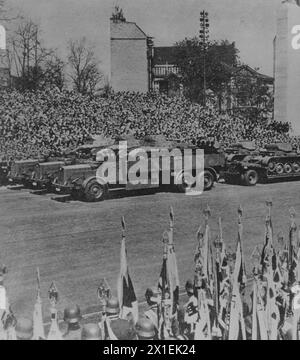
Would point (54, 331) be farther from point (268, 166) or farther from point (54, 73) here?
point (268, 166)

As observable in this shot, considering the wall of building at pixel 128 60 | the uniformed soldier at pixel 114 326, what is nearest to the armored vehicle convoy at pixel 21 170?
the wall of building at pixel 128 60

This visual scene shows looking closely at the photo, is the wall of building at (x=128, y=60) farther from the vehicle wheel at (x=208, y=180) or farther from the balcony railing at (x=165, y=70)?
the vehicle wheel at (x=208, y=180)

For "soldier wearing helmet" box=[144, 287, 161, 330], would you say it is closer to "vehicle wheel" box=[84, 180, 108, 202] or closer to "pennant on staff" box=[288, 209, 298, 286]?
"pennant on staff" box=[288, 209, 298, 286]

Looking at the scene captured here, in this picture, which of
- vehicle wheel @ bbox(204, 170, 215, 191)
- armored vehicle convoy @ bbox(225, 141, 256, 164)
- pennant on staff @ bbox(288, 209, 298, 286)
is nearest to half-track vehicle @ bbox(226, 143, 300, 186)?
armored vehicle convoy @ bbox(225, 141, 256, 164)

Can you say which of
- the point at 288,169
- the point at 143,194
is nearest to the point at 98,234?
the point at 143,194

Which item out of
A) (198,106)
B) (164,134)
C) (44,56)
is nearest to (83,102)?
(164,134)

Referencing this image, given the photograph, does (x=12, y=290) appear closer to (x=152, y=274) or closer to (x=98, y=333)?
(x=152, y=274)
